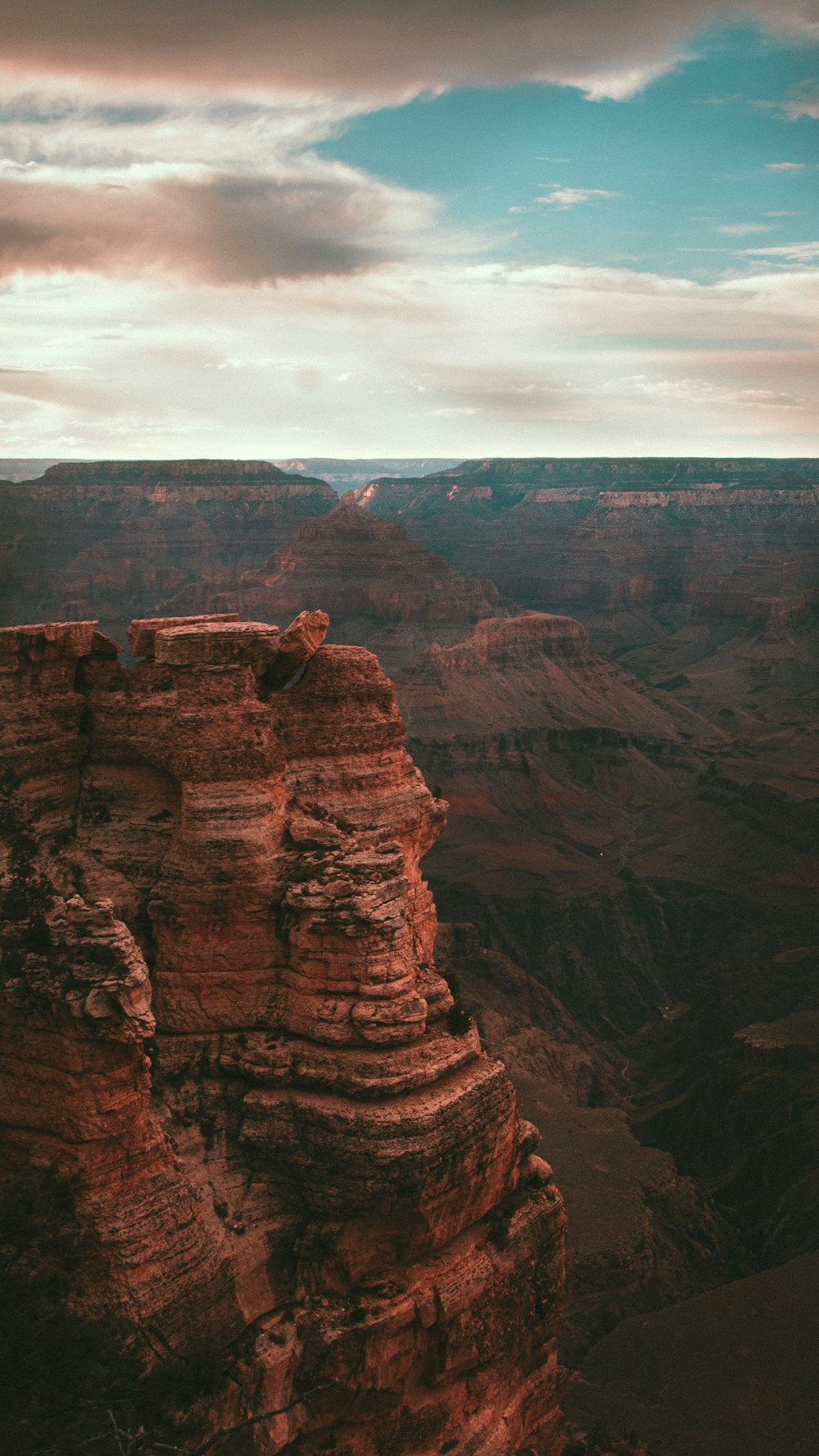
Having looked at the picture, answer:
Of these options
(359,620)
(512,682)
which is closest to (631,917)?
(512,682)

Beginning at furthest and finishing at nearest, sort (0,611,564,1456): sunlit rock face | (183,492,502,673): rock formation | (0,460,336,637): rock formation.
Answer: (0,460,336,637): rock formation < (183,492,502,673): rock formation < (0,611,564,1456): sunlit rock face

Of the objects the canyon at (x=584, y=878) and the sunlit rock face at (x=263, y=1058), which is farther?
the canyon at (x=584, y=878)

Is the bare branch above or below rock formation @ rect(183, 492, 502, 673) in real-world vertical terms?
below

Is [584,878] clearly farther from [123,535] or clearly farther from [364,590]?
[123,535]


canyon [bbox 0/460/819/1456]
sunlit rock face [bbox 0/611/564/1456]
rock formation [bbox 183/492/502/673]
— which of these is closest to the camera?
sunlit rock face [bbox 0/611/564/1456]

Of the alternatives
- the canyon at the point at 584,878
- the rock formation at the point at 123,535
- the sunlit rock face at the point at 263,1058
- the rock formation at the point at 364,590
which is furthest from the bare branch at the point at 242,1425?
the rock formation at the point at 123,535

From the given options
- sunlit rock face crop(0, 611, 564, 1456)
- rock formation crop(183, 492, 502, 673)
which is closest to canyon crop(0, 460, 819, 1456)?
sunlit rock face crop(0, 611, 564, 1456)

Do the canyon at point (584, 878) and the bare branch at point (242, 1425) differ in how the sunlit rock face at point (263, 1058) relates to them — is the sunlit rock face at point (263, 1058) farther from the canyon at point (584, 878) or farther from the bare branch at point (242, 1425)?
the bare branch at point (242, 1425)

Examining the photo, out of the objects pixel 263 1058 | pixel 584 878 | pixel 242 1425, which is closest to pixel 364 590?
pixel 584 878

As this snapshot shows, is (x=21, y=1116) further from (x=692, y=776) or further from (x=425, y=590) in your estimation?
(x=425, y=590)

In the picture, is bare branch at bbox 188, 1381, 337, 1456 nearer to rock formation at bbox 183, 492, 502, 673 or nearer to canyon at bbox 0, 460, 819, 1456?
canyon at bbox 0, 460, 819, 1456
